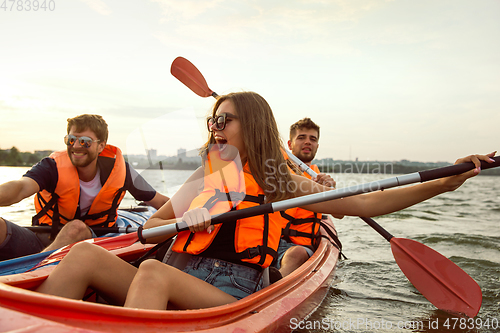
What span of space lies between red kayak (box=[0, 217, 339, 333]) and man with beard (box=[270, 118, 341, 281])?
0.46 m

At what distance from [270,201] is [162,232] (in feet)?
2.15

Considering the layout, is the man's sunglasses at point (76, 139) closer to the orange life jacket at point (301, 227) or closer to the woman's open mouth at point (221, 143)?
the woman's open mouth at point (221, 143)

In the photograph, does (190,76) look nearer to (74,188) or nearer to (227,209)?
(74,188)

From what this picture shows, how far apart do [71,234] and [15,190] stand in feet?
2.03

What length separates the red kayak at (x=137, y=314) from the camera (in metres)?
1.18

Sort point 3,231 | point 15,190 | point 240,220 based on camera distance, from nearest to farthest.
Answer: point 240,220 → point 15,190 → point 3,231

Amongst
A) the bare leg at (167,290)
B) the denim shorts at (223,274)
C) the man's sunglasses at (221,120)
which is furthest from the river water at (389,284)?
the bare leg at (167,290)

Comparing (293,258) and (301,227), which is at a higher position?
(301,227)

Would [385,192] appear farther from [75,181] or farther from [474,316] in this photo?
[75,181]

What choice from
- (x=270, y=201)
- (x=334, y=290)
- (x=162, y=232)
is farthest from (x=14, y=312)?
(x=334, y=290)

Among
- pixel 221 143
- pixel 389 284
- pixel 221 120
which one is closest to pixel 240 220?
pixel 221 143

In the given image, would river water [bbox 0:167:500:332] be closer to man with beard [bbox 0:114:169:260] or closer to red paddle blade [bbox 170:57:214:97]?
man with beard [bbox 0:114:169:260]

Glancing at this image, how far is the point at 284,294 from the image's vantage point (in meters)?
2.11

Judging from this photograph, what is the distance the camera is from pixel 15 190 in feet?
9.74
